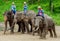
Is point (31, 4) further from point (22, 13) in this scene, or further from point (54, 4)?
point (22, 13)

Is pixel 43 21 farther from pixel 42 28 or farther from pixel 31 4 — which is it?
pixel 31 4

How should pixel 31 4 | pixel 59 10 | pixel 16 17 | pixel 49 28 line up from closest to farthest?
pixel 49 28 < pixel 16 17 < pixel 59 10 < pixel 31 4

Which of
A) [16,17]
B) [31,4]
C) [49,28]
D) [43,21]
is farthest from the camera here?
[31,4]

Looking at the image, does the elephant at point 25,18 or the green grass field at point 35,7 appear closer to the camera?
the elephant at point 25,18

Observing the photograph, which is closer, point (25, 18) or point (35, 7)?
point (25, 18)

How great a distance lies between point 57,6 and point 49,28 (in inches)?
563

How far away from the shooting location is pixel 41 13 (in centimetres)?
1692

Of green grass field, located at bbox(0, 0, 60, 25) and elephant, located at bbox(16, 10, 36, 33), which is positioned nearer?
elephant, located at bbox(16, 10, 36, 33)

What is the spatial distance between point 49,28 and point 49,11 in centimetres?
1353

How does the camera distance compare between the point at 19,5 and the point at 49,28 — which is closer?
the point at 49,28

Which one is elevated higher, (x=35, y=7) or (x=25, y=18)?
(x=35, y=7)

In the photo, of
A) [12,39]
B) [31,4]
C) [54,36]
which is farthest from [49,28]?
[31,4]

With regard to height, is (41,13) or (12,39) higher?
(41,13)

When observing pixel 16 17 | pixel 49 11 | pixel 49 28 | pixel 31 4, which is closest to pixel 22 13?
pixel 16 17
